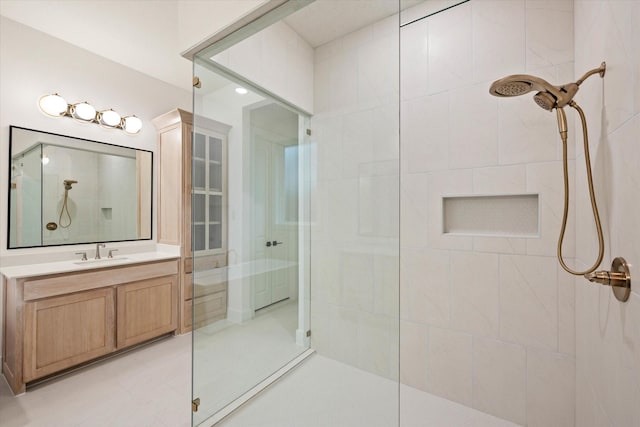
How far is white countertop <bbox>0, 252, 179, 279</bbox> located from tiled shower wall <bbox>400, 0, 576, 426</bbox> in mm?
2312

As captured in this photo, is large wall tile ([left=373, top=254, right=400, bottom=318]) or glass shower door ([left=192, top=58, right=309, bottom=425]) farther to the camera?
glass shower door ([left=192, top=58, right=309, bottom=425])

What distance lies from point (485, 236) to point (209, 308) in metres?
1.65

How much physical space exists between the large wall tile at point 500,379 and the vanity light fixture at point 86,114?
3.52m

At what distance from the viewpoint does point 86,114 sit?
8.36 ft

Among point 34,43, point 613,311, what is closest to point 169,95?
point 34,43

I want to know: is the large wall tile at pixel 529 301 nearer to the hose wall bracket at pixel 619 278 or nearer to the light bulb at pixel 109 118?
the hose wall bracket at pixel 619 278

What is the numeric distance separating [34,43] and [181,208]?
5.66 ft

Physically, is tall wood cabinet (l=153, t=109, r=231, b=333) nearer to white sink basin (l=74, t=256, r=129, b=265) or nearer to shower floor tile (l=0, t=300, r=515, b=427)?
shower floor tile (l=0, t=300, r=515, b=427)

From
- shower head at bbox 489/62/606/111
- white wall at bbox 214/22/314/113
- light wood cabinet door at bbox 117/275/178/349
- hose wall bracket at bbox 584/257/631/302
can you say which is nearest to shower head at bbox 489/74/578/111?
shower head at bbox 489/62/606/111

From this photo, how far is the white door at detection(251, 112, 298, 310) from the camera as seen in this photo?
5.66ft

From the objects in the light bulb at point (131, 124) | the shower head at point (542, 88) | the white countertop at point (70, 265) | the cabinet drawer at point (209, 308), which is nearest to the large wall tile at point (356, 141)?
the shower head at point (542, 88)

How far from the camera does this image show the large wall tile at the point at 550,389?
4.59ft

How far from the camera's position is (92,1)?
1.99 meters

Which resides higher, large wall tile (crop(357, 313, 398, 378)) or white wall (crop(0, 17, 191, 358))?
white wall (crop(0, 17, 191, 358))
